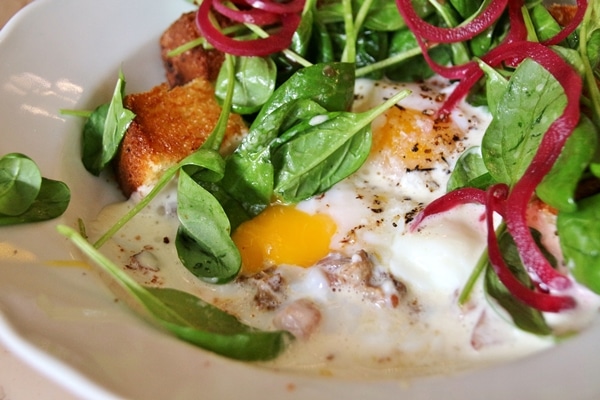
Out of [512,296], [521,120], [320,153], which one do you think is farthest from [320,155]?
[512,296]

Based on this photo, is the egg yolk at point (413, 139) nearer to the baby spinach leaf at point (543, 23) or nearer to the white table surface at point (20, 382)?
the baby spinach leaf at point (543, 23)

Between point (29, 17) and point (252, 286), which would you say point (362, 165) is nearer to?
point (252, 286)

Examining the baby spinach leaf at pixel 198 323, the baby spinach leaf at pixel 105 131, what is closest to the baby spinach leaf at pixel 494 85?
the baby spinach leaf at pixel 198 323

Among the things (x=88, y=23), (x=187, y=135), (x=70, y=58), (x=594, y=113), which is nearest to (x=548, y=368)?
(x=594, y=113)

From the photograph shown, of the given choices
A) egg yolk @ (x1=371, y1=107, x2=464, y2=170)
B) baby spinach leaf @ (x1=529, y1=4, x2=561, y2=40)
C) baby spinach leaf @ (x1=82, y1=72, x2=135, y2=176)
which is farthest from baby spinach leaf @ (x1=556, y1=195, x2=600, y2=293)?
baby spinach leaf @ (x1=82, y1=72, x2=135, y2=176)

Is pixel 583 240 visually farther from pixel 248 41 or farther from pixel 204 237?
pixel 248 41

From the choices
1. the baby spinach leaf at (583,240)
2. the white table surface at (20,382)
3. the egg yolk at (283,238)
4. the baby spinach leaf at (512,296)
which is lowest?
the egg yolk at (283,238)
